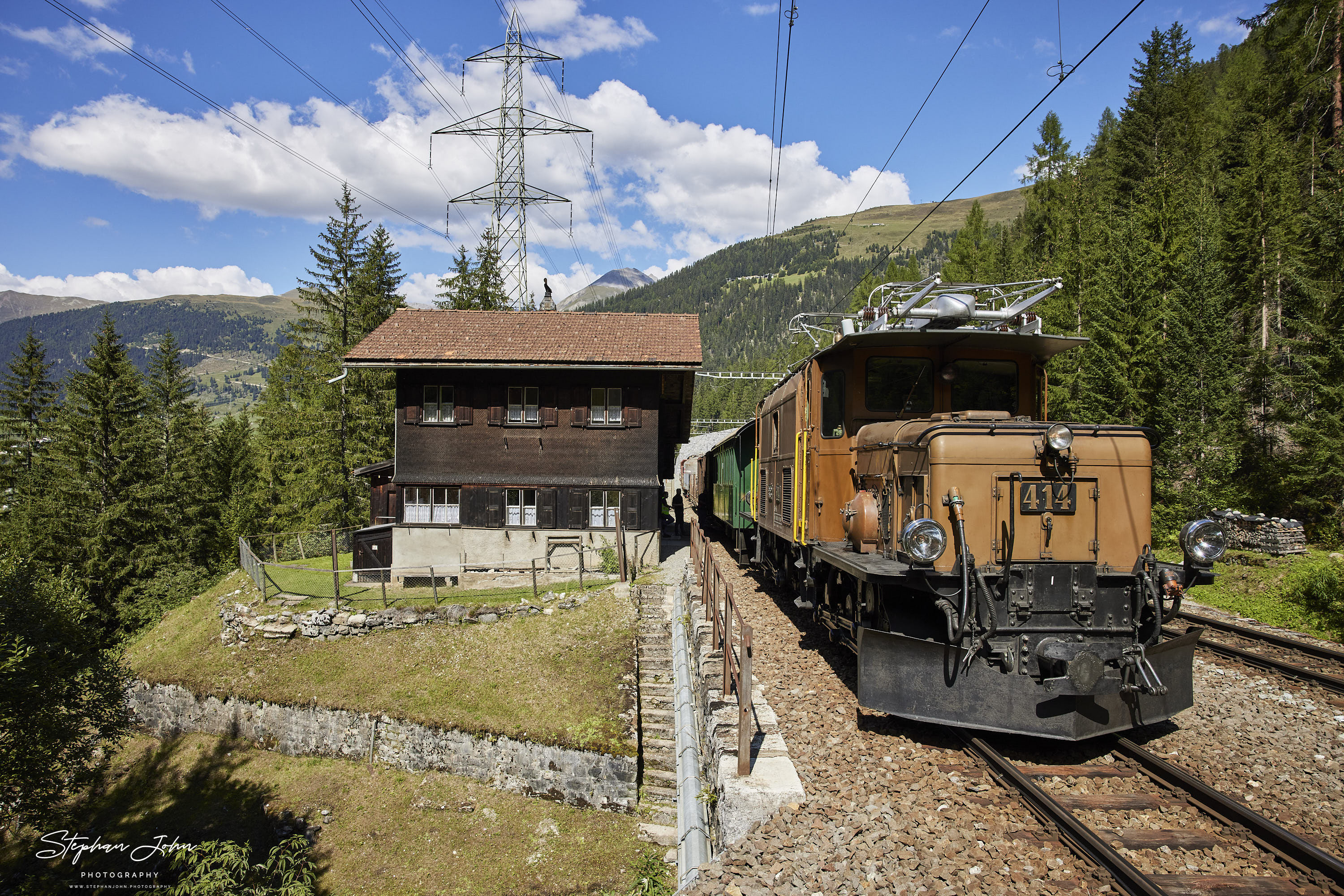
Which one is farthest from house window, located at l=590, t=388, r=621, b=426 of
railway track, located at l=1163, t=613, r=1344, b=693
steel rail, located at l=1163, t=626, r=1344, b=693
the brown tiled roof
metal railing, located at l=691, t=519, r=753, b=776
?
steel rail, located at l=1163, t=626, r=1344, b=693

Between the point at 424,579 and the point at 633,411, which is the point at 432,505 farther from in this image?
the point at 633,411

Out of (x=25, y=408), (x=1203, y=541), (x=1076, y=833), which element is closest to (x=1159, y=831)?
(x=1076, y=833)

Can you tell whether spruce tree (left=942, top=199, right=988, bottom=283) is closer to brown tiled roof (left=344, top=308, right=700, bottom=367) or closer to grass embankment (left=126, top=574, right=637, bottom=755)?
brown tiled roof (left=344, top=308, right=700, bottom=367)

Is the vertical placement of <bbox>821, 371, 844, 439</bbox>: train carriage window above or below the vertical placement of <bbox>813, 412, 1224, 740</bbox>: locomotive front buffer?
above

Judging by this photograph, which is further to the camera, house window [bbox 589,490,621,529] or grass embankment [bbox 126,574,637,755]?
house window [bbox 589,490,621,529]

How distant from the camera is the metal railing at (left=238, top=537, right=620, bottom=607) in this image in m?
18.0

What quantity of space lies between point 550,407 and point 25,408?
3214cm

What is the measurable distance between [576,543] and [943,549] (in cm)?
1577

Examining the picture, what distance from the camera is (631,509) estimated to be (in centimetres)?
2058

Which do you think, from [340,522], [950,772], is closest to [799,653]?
[950,772]

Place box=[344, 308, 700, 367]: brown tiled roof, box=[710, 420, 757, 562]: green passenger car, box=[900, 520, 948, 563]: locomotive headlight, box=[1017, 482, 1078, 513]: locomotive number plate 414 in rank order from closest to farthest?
box=[900, 520, 948, 563]: locomotive headlight, box=[1017, 482, 1078, 513]: locomotive number plate 414, box=[710, 420, 757, 562]: green passenger car, box=[344, 308, 700, 367]: brown tiled roof

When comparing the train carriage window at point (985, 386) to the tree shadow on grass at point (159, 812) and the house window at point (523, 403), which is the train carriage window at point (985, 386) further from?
the house window at point (523, 403)

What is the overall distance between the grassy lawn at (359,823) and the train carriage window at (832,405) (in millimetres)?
7293

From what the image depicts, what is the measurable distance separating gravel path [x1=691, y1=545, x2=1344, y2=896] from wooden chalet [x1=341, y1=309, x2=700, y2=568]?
45.1ft
